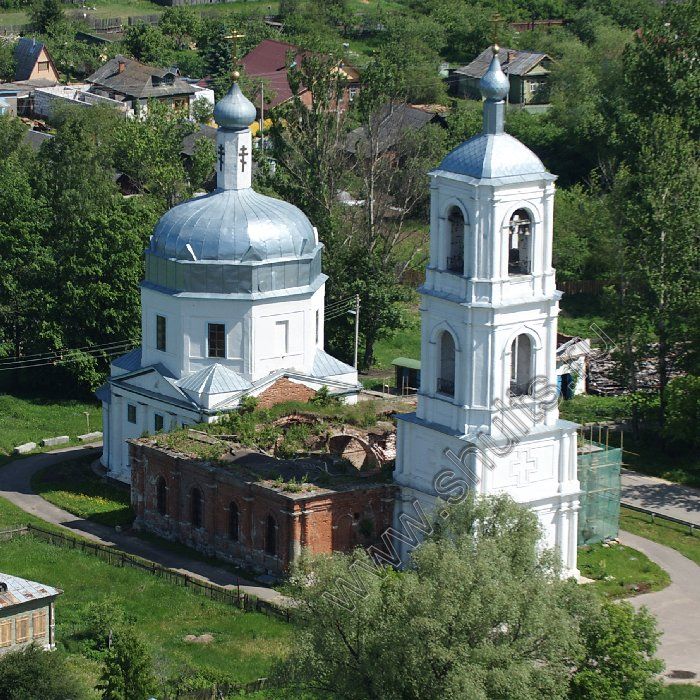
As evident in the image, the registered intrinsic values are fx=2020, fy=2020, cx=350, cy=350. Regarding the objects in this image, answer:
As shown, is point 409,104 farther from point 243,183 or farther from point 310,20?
point 243,183

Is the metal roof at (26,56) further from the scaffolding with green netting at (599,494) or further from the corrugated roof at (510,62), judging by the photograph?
the scaffolding with green netting at (599,494)

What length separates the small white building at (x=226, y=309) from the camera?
50.1 metres

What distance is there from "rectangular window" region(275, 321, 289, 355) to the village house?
471 inches

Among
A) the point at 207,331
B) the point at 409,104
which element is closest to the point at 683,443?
the point at 207,331

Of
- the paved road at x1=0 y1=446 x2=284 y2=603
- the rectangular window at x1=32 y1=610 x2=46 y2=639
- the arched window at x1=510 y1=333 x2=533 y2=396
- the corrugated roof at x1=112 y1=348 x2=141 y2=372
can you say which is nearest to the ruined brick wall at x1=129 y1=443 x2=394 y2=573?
the paved road at x1=0 y1=446 x2=284 y2=603

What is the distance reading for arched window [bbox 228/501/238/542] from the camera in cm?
4569

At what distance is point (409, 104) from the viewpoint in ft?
308

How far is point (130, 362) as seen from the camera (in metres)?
52.3

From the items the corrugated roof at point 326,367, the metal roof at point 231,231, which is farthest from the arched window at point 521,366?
the metal roof at point 231,231

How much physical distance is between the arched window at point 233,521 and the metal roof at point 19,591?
18.7 ft

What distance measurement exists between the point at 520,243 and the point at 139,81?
52531 mm

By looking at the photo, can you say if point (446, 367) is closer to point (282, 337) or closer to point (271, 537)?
point (271, 537)

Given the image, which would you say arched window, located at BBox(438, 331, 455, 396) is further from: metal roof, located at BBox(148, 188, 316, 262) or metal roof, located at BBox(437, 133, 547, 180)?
metal roof, located at BBox(148, 188, 316, 262)

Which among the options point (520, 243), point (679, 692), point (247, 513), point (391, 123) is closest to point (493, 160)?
point (520, 243)
